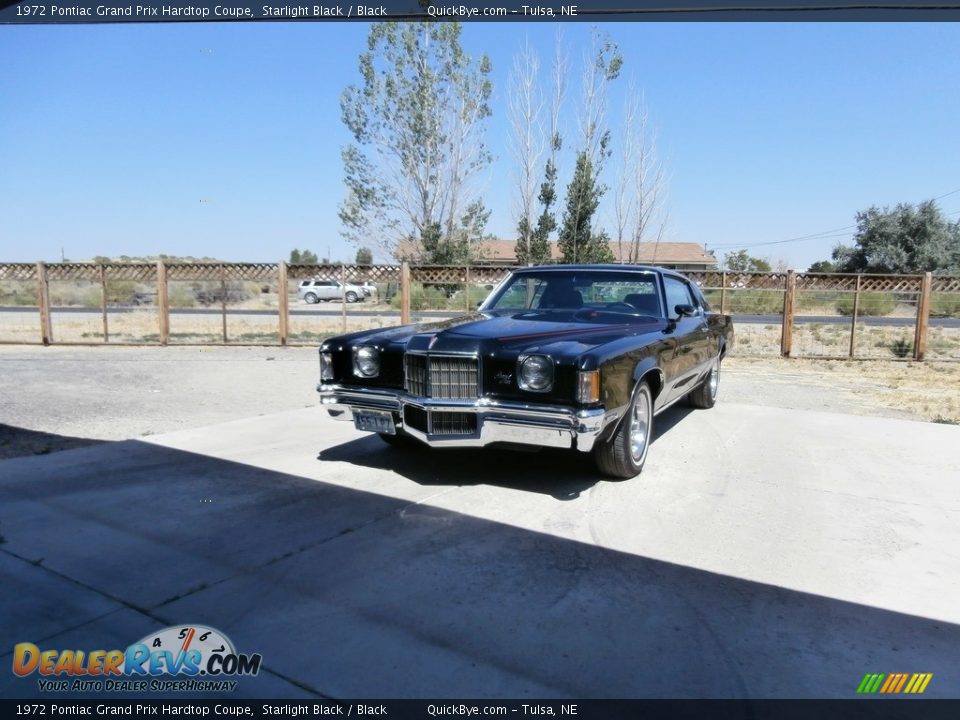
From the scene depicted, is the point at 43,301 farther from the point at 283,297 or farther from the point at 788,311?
the point at 788,311

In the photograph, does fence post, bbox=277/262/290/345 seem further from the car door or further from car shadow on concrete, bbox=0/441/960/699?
car shadow on concrete, bbox=0/441/960/699

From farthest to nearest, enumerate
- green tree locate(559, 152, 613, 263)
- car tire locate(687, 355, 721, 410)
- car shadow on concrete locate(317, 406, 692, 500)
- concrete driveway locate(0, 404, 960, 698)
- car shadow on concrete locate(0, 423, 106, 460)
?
green tree locate(559, 152, 613, 263) < car tire locate(687, 355, 721, 410) < car shadow on concrete locate(0, 423, 106, 460) < car shadow on concrete locate(317, 406, 692, 500) < concrete driveway locate(0, 404, 960, 698)

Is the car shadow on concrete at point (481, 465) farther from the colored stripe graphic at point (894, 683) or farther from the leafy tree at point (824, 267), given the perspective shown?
the leafy tree at point (824, 267)

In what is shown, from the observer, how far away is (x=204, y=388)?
9.62m

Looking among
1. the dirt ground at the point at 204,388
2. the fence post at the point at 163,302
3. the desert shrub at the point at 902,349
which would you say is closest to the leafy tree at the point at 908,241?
the desert shrub at the point at 902,349

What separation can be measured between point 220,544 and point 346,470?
1.59 meters

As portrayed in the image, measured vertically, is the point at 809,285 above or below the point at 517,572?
above

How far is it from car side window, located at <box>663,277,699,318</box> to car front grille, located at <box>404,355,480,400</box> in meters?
2.41

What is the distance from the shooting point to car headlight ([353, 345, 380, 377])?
509 cm

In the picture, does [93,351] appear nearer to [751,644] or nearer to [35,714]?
[35,714]

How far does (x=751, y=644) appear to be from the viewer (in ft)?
9.36

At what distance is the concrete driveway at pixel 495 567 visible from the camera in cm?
268

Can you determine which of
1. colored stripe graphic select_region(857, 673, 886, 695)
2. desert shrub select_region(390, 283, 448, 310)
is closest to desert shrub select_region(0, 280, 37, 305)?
desert shrub select_region(390, 283, 448, 310)

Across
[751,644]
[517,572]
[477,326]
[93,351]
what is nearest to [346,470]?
[477,326]
